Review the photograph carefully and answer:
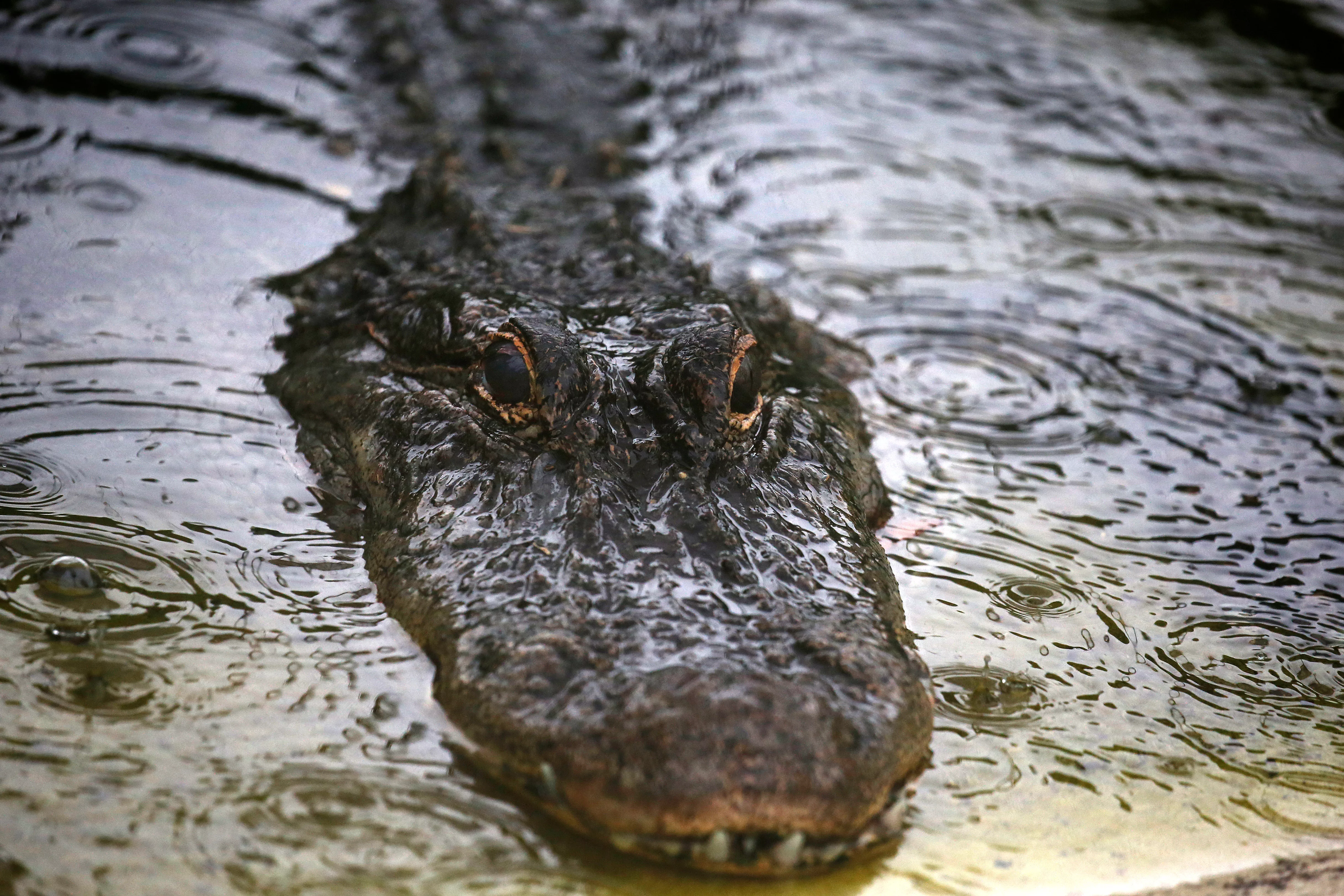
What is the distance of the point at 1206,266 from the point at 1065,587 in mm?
3107

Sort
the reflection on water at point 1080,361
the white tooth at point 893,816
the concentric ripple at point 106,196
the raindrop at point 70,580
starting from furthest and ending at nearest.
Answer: the concentric ripple at point 106,196, the raindrop at point 70,580, the reflection on water at point 1080,361, the white tooth at point 893,816

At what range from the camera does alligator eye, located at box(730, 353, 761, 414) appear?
3588 mm

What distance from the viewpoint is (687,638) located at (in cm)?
274

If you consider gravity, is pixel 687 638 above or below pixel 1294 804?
above

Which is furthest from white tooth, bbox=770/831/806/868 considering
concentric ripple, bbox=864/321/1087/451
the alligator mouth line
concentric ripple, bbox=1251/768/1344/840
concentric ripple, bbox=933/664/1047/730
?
concentric ripple, bbox=864/321/1087/451

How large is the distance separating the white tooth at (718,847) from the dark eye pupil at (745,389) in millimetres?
1456

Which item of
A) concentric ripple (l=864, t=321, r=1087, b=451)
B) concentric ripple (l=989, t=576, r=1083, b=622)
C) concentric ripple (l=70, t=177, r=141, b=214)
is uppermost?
concentric ripple (l=70, t=177, r=141, b=214)

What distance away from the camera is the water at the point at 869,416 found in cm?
276

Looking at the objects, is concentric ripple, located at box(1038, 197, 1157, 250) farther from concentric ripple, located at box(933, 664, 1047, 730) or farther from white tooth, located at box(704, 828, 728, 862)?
white tooth, located at box(704, 828, 728, 862)

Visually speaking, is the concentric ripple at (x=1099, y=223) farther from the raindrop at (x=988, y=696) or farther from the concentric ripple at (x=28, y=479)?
the concentric ripple at (x=28, y=479)

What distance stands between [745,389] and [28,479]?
88.0 inches

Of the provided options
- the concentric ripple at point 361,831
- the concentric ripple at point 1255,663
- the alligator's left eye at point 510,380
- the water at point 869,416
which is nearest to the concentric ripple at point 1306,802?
the water at point 869,416

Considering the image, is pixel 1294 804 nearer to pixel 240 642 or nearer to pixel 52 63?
pixel 240 642

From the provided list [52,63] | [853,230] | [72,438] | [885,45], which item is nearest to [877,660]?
[72,438]
